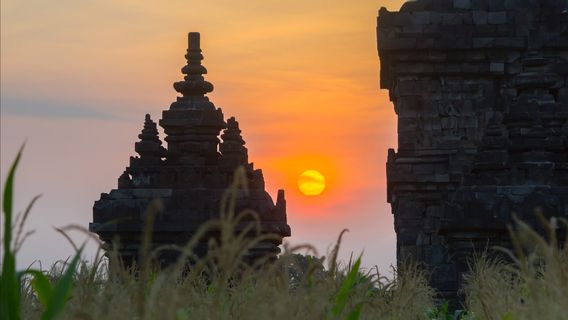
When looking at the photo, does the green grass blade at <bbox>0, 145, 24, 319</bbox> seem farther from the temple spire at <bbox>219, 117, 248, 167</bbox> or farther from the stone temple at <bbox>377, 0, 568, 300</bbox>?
the stone temple at <bbox>377, 0, 568, 300</bbox>

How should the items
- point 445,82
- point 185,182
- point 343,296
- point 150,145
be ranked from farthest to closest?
point 445,82, point 150,145, point 185,182, point 343,296

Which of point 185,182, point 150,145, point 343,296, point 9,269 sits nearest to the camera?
point 9,269

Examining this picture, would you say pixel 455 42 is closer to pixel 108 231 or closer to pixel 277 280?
pixel 108 231

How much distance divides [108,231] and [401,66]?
29.9ft

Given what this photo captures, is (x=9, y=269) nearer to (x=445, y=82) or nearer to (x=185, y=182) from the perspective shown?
(x=185, y=182)

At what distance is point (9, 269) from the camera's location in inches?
243

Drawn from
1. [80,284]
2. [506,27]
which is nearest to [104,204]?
[506,27]

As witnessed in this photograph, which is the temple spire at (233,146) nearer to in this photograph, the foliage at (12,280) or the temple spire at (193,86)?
the temple spire at (193,86)

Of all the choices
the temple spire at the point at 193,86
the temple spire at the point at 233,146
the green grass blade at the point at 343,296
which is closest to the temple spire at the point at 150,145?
the temple spire at the point at 193,86

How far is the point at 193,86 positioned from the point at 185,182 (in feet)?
8.08

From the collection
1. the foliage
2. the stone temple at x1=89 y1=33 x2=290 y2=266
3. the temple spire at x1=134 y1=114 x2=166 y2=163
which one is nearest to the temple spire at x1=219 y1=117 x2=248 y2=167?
the stone temple at x1=89 y1=33 x2=290 y2=266

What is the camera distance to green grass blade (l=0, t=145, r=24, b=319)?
20.1 feet

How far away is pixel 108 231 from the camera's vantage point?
950 inches

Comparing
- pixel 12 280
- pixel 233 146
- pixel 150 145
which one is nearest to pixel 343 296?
pixel 12 280
